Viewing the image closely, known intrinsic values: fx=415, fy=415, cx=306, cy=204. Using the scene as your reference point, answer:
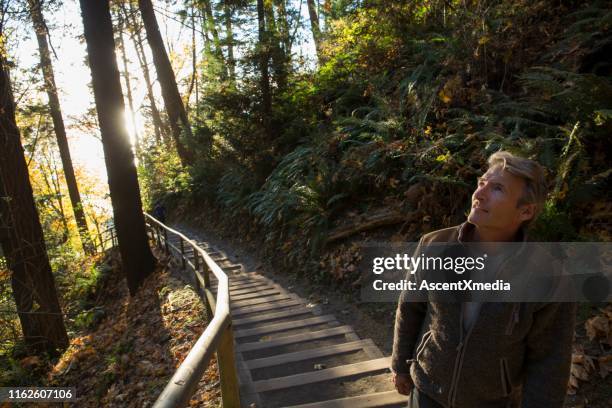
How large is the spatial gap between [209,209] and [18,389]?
10256 mm

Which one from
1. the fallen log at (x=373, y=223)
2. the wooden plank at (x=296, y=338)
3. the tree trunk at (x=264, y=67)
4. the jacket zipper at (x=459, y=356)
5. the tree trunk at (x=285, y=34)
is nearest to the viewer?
the jacket zipper at (x=459, y=356)

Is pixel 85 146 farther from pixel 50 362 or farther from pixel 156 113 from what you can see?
pixel 50 362

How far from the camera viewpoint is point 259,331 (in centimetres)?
590

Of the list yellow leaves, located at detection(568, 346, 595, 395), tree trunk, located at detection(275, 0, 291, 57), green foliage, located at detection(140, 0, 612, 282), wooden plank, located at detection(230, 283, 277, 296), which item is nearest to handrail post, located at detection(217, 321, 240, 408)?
yellow leaves, located at detection(568, 346, 595, 395)

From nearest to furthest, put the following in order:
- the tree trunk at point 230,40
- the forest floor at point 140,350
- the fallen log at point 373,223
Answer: the forest floor at point 140,350 → the fallen log at point 373,223 → the tree trunk at point 230,40

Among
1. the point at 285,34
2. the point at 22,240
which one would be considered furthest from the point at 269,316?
the point at 285,34

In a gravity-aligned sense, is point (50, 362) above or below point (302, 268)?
below

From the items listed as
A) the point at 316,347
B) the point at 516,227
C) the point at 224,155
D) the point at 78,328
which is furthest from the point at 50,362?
the point at 516,227

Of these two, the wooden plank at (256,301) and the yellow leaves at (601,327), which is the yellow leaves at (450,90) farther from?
the yellow leaves at (601,327)

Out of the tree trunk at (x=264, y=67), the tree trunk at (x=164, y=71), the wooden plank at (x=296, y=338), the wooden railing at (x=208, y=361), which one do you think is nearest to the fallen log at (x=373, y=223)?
the wooden plank at (x=296, y=338)

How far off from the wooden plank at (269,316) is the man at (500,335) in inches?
184

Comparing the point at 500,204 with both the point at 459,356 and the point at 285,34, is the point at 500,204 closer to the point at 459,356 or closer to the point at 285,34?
the point at 459,356

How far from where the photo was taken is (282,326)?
603 cm

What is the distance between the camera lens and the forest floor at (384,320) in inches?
136
